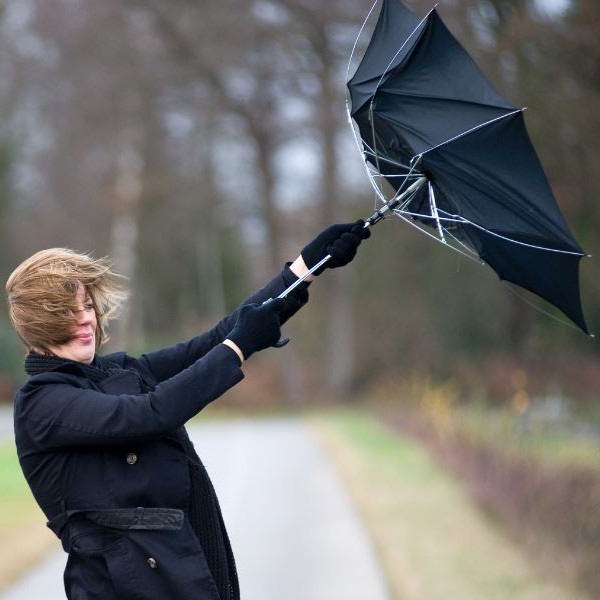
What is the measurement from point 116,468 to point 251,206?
1459 inches

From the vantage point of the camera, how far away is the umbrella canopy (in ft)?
13.1

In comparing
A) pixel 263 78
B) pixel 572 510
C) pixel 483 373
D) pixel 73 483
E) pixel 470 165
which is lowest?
pixel 572 510

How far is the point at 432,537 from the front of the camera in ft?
34.7

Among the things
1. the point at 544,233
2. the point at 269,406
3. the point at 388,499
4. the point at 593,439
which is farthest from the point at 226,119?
the point at 544,233

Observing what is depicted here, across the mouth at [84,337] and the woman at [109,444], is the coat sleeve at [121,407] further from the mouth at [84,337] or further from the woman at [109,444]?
the mouth at [84,337]

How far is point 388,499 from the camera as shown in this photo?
13.3m

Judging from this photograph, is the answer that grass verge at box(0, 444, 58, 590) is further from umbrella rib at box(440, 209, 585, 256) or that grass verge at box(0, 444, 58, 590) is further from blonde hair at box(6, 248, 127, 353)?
umbrella rib at box(440, 209, 585, 256)

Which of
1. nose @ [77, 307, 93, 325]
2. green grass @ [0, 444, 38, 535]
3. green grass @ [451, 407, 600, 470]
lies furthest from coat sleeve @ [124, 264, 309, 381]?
green grass @ [451, 407, 600, 470]

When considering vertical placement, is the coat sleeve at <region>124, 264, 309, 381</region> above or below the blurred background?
below

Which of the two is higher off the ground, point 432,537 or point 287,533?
point 287,533

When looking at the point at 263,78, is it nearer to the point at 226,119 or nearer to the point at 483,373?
the point at 226,119

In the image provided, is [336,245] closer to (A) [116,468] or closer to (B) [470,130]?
(B) [470,130]

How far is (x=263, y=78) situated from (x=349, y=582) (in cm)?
2531

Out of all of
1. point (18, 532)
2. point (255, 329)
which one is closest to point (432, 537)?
point (18, 532)
